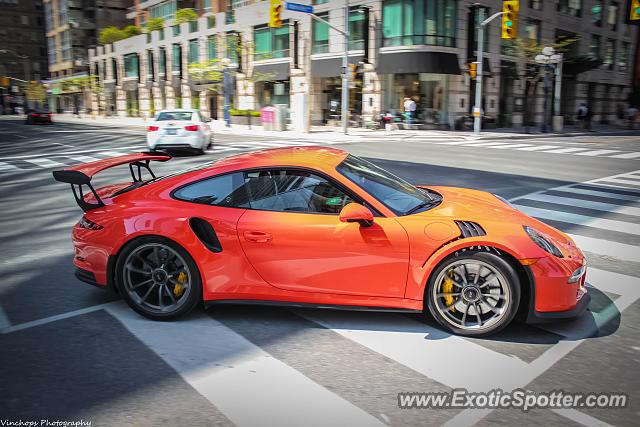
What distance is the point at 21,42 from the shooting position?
117 metres

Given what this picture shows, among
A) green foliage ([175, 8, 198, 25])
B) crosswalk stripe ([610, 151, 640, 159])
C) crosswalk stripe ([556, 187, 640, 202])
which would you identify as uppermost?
green foliage ([175, 8, 198, 25])

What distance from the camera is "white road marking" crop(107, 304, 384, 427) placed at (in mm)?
2900

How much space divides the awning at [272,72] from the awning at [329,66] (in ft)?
11.2

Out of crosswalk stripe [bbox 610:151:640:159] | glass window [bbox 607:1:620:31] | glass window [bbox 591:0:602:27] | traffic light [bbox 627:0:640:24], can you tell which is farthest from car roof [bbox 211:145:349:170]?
glass window [bbox 607:1:620:31]

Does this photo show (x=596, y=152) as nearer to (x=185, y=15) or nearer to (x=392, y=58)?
(x=392, y=58)

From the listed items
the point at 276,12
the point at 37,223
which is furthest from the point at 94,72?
the point at 37,223

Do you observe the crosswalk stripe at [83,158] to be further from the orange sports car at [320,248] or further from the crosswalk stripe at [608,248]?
the crosswalk stripe at [608,248]

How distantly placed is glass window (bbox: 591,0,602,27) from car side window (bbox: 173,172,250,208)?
57131mm

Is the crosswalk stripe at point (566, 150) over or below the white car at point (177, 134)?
below

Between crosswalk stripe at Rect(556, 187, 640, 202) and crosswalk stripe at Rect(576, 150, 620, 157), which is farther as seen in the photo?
crosswalk stripe at Rect(576, 150, 620, 157)

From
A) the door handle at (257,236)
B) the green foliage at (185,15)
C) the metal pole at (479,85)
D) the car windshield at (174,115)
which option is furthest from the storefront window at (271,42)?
the door handle at (257,236)

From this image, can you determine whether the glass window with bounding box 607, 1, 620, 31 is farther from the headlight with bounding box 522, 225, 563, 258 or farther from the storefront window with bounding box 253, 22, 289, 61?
the headlight with bounding box 522, 225, 563, 258

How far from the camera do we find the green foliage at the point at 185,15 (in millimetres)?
57719

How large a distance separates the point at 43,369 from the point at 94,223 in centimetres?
136
